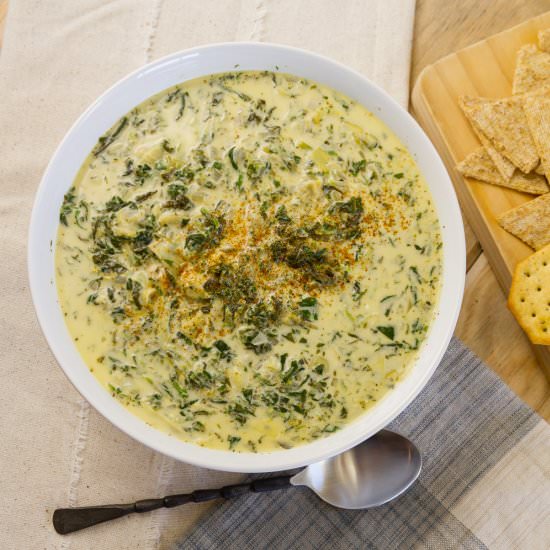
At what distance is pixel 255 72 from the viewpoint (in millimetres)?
3635

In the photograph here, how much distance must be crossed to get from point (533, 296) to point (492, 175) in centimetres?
77

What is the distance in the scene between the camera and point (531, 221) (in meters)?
3.80

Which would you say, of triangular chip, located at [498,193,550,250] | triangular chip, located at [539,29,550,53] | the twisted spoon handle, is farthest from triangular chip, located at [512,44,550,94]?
the twisted spoon handle

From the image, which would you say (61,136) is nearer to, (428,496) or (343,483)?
(343,483)

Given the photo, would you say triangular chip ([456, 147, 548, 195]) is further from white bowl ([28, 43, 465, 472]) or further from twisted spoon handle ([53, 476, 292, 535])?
twisted spoon handle ([53, 476, 292, 535])

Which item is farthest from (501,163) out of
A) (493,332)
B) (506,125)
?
(493,332)

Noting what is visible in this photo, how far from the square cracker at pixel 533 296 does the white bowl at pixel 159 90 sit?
49 cm

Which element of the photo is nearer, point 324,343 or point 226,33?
point 324,343

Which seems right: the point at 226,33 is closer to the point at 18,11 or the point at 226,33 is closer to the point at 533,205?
the point at 18,11

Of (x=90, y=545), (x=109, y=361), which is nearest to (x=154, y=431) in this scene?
(x=109, y=361)

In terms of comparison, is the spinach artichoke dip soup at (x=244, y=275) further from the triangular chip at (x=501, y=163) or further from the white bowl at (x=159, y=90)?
the triangular chip at (x=501, y=163)

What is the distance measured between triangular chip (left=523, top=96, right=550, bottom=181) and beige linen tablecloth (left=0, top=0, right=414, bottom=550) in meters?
0.78

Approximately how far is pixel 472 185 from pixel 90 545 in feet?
10.1

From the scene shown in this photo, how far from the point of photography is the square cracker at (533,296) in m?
3.68
